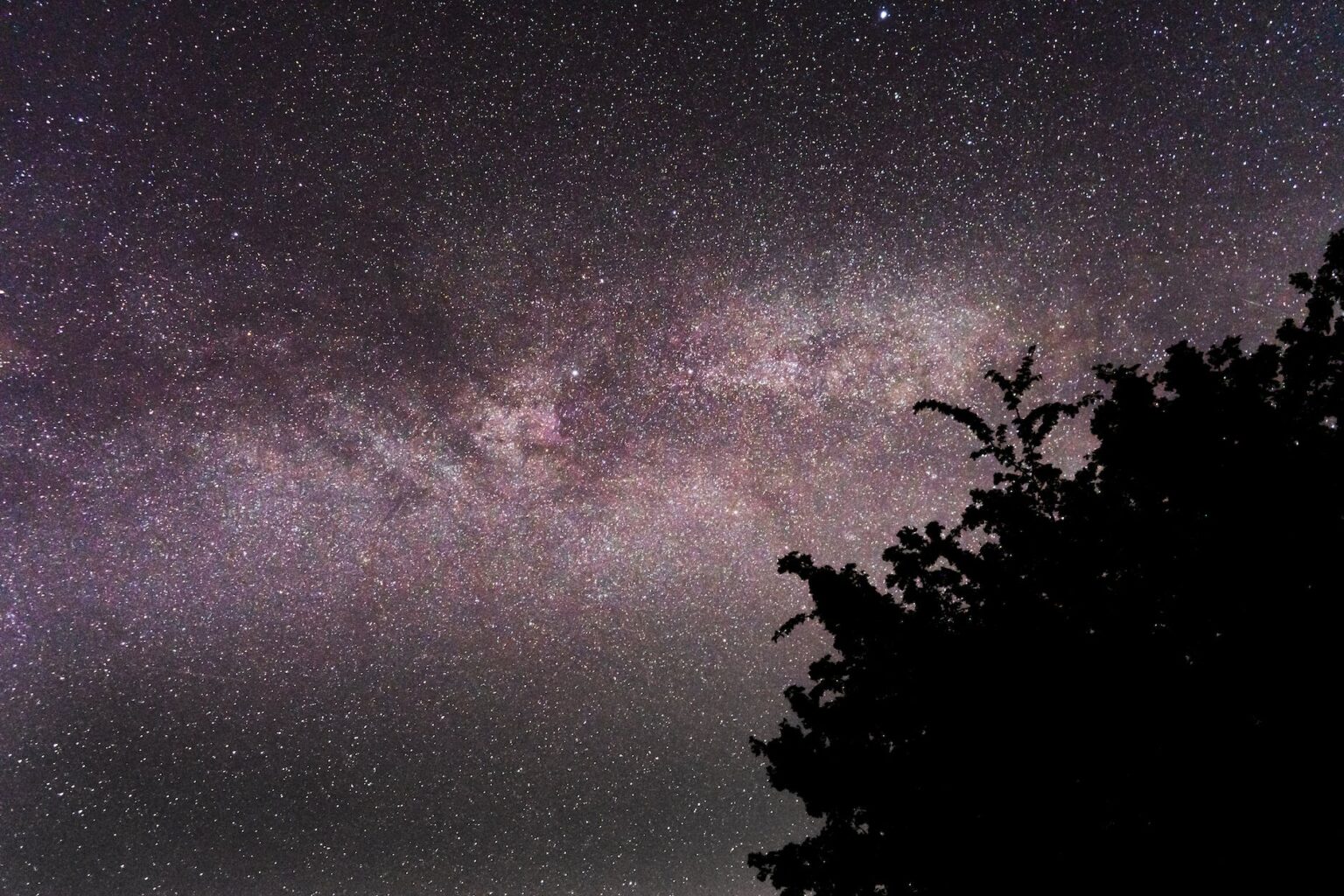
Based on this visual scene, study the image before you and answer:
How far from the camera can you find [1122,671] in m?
6.60

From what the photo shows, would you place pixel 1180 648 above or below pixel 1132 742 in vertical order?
above

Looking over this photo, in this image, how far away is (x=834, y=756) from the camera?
822 cm

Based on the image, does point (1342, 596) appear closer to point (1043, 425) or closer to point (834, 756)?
point (1043, 425)

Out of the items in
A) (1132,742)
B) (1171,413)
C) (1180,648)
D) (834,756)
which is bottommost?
(1132,742)

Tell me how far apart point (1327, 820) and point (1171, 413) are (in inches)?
139

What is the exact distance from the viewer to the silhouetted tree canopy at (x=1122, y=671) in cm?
584

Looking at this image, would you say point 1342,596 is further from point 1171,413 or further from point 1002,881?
point 1002,881

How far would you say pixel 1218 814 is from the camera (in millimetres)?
5840

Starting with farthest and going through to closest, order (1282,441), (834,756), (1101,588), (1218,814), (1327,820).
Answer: (834,756) → (1101,588) → (1282,441) → (1218,814) → (1327,820)

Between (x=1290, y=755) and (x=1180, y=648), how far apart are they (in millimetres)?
1123

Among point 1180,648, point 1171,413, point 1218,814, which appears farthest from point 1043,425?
point 1218,814

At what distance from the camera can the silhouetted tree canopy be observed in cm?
584

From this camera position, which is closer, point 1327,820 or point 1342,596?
point 1327,820

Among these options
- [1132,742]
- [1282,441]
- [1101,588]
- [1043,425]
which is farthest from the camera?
[1043,425]
